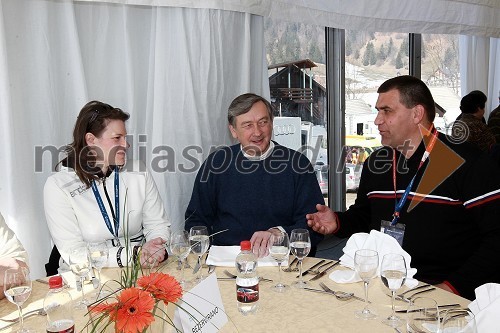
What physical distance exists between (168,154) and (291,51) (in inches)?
74.1

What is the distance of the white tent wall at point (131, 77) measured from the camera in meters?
2.50

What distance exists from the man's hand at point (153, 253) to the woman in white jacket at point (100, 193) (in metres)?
0.22

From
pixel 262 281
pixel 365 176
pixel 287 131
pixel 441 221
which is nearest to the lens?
pixel 262 281

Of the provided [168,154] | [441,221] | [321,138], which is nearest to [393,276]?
[441,221]

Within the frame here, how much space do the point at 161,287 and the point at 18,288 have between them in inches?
23.5

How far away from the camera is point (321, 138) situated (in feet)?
15.2

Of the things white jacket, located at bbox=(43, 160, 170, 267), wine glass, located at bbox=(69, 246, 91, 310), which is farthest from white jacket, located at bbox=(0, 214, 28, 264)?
wine glass, located at bbox=(69, 246, 91, 310)

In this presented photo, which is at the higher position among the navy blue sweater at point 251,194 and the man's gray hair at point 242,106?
the man's gray hair at point 242,106

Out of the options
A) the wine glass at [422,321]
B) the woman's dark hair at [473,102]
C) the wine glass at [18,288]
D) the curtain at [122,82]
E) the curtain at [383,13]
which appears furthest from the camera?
the woman's dark hair at [473,102]

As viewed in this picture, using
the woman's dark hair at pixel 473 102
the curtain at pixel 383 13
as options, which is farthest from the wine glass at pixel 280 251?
the woman's dark hair at pixel 473 102

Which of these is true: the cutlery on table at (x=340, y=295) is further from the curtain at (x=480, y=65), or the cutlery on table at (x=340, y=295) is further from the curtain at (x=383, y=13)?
the curtain at (x=480, y=65)

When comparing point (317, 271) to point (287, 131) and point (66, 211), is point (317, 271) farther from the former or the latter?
point (287, 131)

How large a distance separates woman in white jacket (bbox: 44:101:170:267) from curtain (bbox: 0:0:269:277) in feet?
1.26

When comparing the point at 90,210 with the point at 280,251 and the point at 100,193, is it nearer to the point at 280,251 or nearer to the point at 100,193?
the point at 100,193
